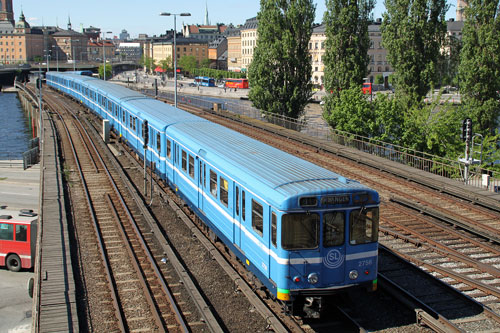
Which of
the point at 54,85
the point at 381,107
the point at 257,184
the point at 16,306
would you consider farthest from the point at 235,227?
the point at 54,85

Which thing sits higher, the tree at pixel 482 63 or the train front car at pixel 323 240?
the tree at pixel 482 63

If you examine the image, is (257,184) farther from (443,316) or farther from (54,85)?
(54,85)

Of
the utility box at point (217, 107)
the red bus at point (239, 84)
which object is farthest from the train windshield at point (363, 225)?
the red bus at point (239, 84)

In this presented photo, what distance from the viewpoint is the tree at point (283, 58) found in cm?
4097

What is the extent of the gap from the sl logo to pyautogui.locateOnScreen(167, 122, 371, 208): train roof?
1.19 metres

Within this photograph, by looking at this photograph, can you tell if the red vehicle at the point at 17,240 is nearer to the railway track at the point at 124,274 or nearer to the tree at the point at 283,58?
the railway track at the point at 124,274

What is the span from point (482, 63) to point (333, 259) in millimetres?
28401

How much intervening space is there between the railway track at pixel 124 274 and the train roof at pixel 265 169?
2809 mm

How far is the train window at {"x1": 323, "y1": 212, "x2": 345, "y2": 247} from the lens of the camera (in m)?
10.3

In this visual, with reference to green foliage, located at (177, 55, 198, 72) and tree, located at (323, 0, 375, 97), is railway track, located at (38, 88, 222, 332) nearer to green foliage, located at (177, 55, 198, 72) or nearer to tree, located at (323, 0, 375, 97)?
tree, located at (323, 0, 375, 97)

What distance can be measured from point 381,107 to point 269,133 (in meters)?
8.09

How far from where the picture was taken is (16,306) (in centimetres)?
1950

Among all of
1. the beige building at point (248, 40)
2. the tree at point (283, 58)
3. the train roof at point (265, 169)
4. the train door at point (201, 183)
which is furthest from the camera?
the beige building at point (248, 40)

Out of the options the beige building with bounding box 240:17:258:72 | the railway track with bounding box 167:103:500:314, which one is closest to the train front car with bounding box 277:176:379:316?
the railway track with bounding box 167:103:500:314
